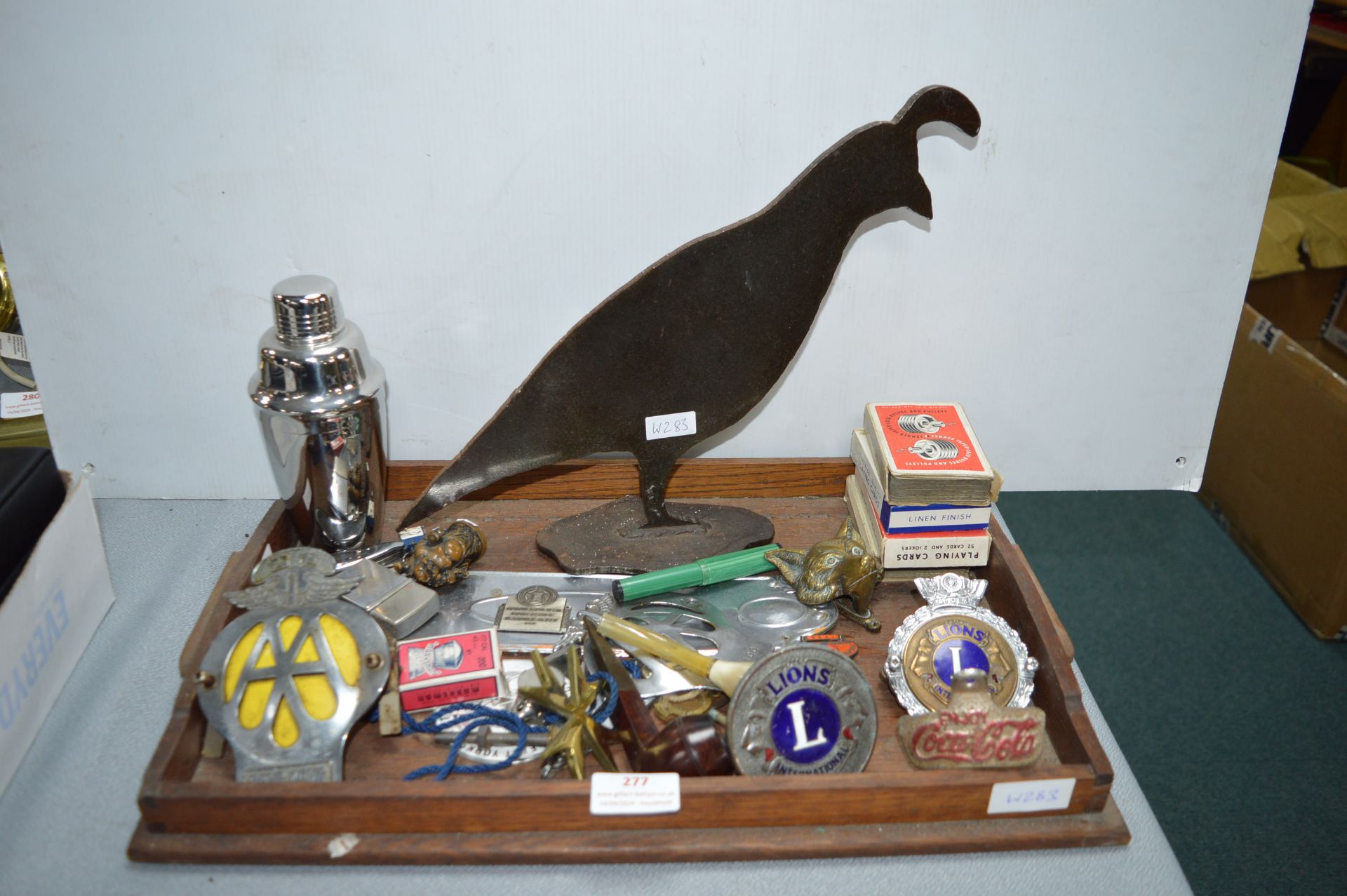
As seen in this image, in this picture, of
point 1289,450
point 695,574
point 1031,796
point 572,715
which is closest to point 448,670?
point 572,715

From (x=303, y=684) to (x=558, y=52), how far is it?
597mm

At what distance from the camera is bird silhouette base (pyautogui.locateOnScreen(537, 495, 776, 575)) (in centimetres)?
98

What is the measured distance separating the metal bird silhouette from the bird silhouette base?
8 cm

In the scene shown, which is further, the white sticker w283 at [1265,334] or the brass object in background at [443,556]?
the white sticker w283 at [1265,334]

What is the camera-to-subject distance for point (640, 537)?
3.36ft

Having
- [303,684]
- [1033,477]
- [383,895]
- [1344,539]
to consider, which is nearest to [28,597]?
[303,684]

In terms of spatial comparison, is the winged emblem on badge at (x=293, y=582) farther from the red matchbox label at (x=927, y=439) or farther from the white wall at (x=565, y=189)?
the red matchbox label at (x=927, y=439)

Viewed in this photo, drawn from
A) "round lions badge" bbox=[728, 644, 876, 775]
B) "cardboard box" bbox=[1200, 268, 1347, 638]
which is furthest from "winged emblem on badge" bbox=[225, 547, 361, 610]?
"cardboard box" bbox=[1200, 268, 1347, 638]

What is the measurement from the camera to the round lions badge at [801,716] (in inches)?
29.3

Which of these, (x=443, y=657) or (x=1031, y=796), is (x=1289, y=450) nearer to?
(x=1031, y=796)

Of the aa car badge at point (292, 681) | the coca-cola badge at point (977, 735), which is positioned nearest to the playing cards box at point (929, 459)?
the coca-cola badge at point (977, 735)

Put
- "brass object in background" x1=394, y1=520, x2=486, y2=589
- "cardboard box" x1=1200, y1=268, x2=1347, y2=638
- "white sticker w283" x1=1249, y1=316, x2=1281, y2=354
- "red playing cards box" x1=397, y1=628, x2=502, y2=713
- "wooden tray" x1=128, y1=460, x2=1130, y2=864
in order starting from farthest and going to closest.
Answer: "white sticker w283" x1=1249, y1=316, x2=1281, y2=354 < "cardboard box" x1=1200, y1=268, x2=1347, y2=638 < "brass object in background" x1=394, y1=520, x2=486, y2=589 < "red playing cards box" x1=397, y1=628, x2=502, y2=713 < "wooden tray" x1=128, y1=460, x2=1130, y2=864

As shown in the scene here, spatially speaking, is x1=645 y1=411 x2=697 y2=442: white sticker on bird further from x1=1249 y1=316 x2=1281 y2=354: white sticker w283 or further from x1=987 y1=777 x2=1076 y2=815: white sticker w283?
x1=1249 y1=316 x2=1281 y2=354: white sticker w283

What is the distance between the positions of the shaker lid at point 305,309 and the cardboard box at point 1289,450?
1.46 m
